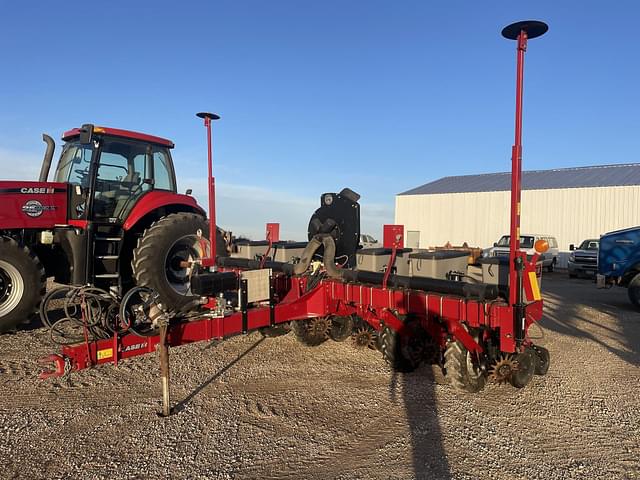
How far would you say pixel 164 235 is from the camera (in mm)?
6137

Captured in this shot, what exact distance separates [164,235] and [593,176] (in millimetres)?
25485

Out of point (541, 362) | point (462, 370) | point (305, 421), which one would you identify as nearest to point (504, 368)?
point (462, 370)

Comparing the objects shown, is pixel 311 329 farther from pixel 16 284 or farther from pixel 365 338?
pixel 16 284

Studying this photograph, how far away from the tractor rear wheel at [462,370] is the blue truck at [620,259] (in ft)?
26.5

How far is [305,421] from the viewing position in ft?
13.3

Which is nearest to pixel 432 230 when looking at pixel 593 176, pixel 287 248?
pixel 593 176

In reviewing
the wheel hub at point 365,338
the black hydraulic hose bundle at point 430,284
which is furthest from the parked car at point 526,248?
the black hydraulic hose bundle at point 430,284

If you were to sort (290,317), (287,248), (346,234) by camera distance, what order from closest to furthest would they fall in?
(290,317) < (346,234) < (287,248)

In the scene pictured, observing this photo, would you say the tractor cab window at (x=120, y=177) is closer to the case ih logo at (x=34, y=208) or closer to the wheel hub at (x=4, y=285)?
the case ih logo at (x=34, y=208)

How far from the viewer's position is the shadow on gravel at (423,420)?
3297 millimetres

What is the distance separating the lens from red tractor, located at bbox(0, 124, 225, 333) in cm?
568

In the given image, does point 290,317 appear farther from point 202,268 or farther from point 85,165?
point 85,165

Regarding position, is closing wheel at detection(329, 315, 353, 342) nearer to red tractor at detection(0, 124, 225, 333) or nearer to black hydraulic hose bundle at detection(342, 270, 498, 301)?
black hydraulic hose bundle at detection(342, 270, 498, 301)

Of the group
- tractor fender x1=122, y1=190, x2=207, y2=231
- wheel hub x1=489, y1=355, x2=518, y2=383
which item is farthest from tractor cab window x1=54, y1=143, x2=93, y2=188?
wheel hub x1=489, y1=355, x2=518, y2=383
